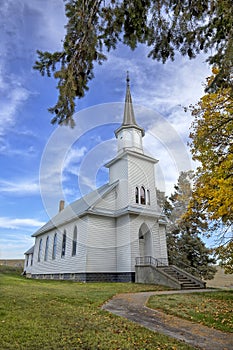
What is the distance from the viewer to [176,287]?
1321 centimetres

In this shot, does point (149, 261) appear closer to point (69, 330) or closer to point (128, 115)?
point (128, 115)

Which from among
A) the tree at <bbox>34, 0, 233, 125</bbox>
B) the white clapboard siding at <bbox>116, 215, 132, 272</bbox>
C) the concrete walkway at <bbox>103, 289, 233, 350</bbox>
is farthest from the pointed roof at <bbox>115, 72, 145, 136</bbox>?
the concrete walkway at <bbox>103, 289, 233, 350</bbox>

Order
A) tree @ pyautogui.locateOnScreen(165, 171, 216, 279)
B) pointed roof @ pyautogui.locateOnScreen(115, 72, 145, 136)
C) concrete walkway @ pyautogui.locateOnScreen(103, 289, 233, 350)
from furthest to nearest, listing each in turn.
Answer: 1. pointed roof @ pyautogui.locateOnScreen(115, 72, 145, 136)
2. tree @ pyautogui.locateOnScreen(165, 171, 216, 279)
3. concrete walkway @ pyautogui.locateOnScreen(103, 289, 233, 350)

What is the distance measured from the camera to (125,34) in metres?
4.98

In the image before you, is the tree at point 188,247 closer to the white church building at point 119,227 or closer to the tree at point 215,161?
the white church building at point 119,227

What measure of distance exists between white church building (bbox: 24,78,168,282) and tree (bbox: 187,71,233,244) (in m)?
8.85

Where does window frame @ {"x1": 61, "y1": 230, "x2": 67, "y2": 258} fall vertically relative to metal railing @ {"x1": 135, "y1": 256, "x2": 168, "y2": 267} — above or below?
above

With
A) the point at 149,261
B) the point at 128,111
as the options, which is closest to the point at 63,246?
the point at 149,261

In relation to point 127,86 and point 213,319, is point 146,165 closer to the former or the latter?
point 127,86

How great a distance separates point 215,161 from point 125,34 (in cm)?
546

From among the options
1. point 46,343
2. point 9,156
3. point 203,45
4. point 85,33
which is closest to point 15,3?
point 85,33

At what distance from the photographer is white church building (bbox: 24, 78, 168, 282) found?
662 inches

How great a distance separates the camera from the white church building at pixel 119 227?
16812 millimetres

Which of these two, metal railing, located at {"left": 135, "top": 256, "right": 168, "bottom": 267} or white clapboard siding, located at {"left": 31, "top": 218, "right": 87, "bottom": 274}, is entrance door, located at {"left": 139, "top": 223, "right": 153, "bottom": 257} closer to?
metal railing, located at {"left": 135, "top": 256, "right": 168, "bottom": 267}
